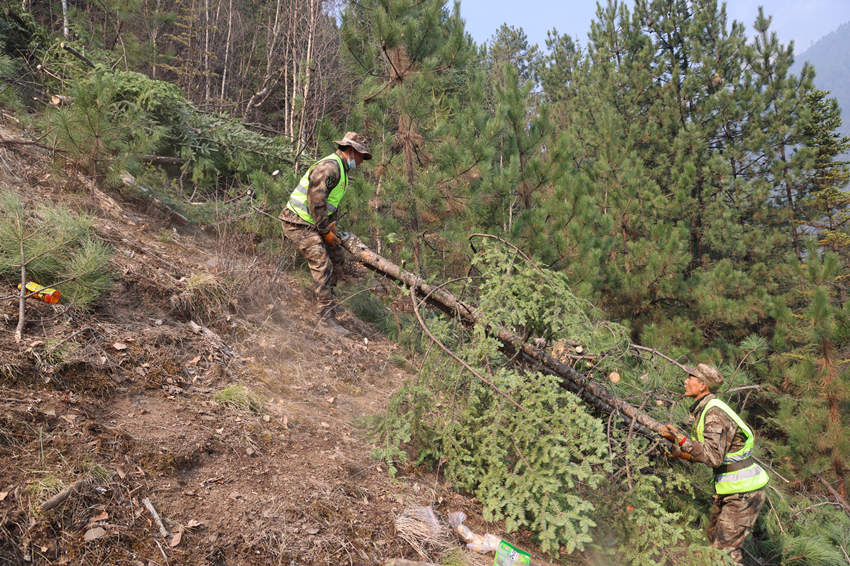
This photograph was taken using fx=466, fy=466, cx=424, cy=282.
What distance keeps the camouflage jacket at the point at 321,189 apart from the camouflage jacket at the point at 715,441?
148 inches

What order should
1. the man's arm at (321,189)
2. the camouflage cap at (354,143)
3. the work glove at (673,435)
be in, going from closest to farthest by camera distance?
the work glove at (673,435), the man's arm at (321,189), the camouflage cap at (354,143)

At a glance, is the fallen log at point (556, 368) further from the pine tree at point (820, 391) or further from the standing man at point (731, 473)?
the pine tree at point (820, 391)

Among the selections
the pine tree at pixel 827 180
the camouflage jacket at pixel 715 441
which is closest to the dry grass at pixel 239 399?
the camouflage jacket at pixel 715 441

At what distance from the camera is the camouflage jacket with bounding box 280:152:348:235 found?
464 cm

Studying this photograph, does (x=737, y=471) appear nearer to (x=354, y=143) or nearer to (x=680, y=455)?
(x=680, y=455)

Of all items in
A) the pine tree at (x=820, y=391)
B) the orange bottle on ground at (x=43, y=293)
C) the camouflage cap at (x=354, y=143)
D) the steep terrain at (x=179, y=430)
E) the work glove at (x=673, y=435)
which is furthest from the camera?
the pine tree at (x=820, y=391)

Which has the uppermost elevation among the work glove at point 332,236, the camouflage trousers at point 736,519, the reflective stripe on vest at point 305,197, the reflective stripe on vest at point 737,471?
the reflective stripe on vest at point 305,197

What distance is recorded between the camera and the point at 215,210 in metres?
5.91

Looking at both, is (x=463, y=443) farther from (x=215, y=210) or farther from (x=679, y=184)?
(x=679, y=184)

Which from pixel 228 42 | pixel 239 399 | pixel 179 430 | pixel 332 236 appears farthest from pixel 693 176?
pixel 228 42

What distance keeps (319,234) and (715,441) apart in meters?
4.05

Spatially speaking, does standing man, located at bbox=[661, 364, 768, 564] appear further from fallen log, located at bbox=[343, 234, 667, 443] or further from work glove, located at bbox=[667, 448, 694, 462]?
fallen log, located at bbox=[343, 234, 667, 443]

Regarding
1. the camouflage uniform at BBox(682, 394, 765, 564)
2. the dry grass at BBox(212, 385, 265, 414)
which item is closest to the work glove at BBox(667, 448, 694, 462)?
the camouflage uniform at BBox(682, 394, 765, 564)

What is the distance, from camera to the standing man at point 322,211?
4672 mm
